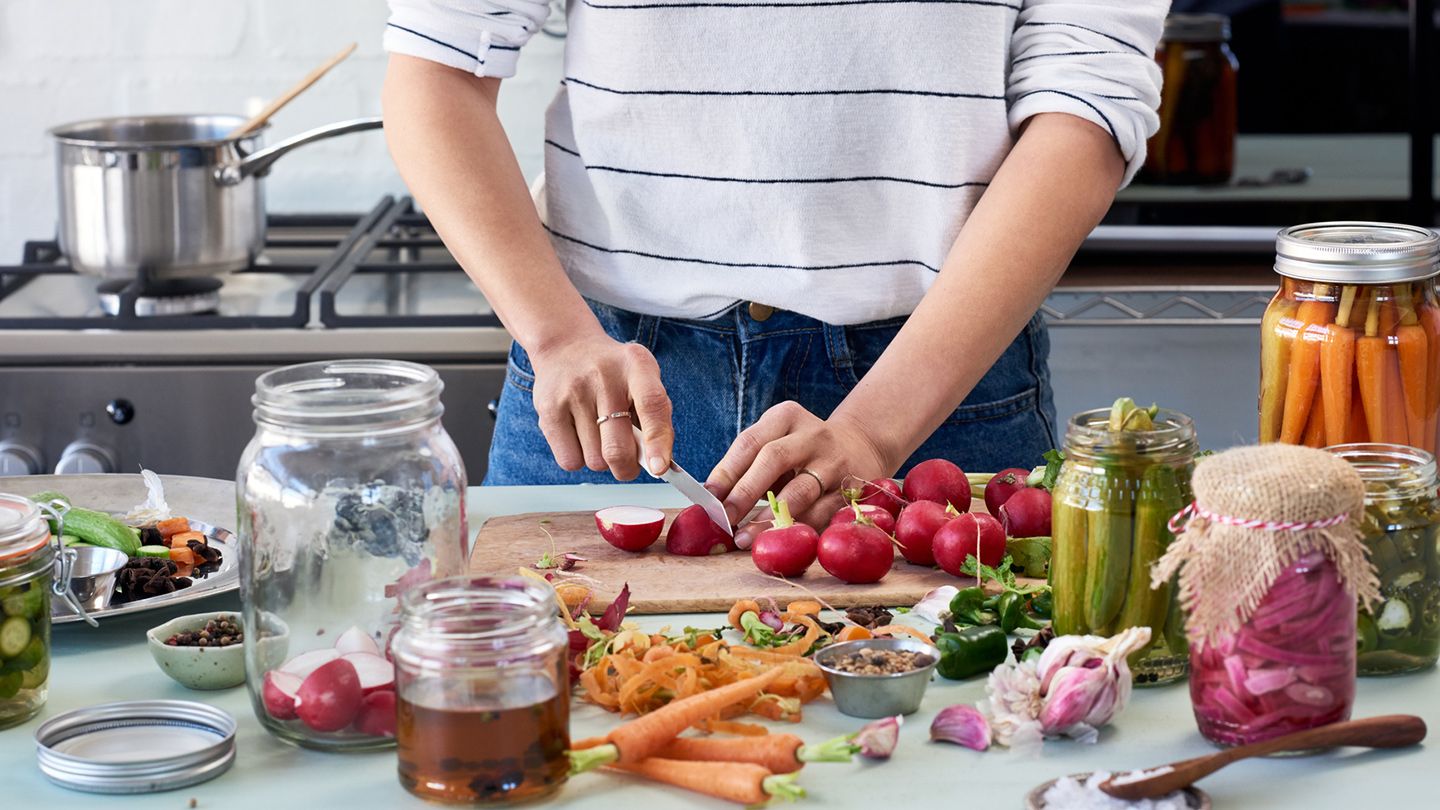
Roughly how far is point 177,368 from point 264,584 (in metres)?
1.24

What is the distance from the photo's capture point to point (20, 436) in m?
2.11

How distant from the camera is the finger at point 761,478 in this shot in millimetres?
1270

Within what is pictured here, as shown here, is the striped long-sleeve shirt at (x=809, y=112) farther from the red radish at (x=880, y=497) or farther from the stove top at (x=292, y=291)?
the stove top at (x=292, y=291)

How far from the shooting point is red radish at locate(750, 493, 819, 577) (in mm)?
1184

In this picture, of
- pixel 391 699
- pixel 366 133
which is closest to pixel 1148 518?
pixel 391 699

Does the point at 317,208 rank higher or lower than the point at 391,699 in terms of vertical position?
higher

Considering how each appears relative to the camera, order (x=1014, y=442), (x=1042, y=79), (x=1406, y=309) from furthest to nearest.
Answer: (x=1014, y=442), (x=1042, y=79), (x=1406, y=309)

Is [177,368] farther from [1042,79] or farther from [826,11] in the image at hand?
[1042,79]

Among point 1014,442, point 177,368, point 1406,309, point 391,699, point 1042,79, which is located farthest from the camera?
point 177,368

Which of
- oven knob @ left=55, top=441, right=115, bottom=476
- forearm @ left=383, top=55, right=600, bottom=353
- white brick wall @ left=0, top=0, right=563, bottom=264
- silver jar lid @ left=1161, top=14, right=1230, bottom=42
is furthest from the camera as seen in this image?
white brick wall @ left=0, top=0, right=563, bottom=264

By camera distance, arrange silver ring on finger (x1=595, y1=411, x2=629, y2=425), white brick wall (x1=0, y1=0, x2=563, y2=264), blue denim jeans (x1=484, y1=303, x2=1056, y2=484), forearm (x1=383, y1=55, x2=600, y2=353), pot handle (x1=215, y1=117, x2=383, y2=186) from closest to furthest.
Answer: silver ring on finger (x1=595, y1=411, x2=629, y2=425) → forearm (x1=383, y1=55, x2=600, y2=353) → blue denim jeans (x1=484, y1=303, x2=1056, y2=484) → pot handle (x1=215, y1=117, x2=383, y2=186) → white brick wall (x1=0, y1=0, x2=563, y2=264)

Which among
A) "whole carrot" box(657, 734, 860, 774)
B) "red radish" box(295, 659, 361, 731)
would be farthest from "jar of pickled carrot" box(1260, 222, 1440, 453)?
"red radish" box(295, 659, 361, 731)

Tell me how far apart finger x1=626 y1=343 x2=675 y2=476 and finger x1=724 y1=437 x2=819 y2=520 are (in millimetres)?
59

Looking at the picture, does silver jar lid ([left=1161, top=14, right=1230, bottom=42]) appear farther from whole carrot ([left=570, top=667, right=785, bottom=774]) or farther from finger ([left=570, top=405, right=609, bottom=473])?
whole carrot ([left=570, top=667, right=785, bottom=774])
